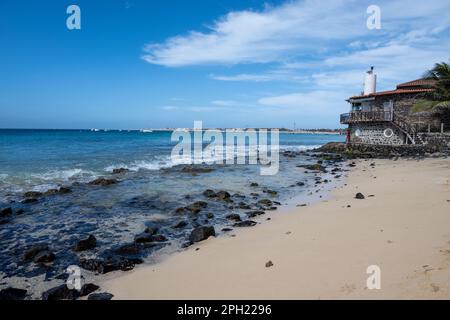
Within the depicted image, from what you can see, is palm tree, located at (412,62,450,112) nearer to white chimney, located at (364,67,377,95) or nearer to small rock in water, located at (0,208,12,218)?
white chimney, located at (364,67,377,95)

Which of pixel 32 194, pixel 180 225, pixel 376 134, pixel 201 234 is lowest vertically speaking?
pixel 180 225

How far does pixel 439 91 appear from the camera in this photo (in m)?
26.6

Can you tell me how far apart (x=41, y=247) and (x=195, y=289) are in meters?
4.41

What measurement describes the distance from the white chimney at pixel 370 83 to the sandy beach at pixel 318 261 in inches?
1135

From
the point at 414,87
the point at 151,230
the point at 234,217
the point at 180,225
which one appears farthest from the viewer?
the point at 414,87

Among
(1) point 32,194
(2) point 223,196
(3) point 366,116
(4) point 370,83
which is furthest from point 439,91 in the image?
(1) point 32,194

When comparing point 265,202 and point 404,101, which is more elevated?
point 404,101

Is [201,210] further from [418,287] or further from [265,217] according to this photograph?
[418,287]

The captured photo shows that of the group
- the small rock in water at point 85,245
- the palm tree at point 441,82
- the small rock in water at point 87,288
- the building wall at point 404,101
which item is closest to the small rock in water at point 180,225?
the small rock in water at point 85,245

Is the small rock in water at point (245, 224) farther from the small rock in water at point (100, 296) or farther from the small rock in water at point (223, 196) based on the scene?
the small rock in water at point (100, 296)

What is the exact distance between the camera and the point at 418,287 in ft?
13.1

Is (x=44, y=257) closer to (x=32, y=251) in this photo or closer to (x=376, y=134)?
(x=32, y=251)

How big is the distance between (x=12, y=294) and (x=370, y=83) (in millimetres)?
37383
